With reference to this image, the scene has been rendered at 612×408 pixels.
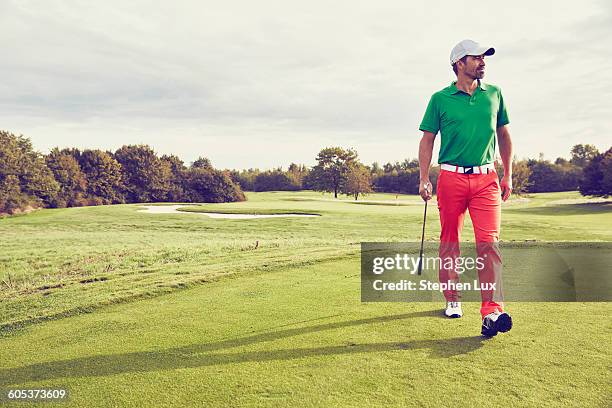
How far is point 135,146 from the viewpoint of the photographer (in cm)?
6550

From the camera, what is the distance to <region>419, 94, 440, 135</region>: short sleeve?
4645 millimetres

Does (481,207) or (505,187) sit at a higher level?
(505,187)

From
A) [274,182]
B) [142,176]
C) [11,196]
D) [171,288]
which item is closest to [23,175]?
[11,196]

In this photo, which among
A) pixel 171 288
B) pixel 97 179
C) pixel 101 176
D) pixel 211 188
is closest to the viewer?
pixel 171 288

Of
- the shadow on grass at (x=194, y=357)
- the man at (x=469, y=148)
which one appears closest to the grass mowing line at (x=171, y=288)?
the shadow on grass at (x=194, y=357)

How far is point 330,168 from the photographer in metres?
75.8

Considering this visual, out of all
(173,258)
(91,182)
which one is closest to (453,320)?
(173,258)

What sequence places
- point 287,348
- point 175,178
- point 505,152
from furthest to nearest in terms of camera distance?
point 175,178 → point 505,152 → point 287,348

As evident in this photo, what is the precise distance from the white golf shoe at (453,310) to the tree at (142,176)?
2448 inches

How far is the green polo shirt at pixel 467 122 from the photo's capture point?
4480 mm

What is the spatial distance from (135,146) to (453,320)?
6707 cm

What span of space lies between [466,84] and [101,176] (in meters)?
60.9

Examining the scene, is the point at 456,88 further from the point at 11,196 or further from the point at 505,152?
the point at 11,196

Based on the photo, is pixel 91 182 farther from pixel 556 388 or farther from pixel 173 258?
pixel 556 388
